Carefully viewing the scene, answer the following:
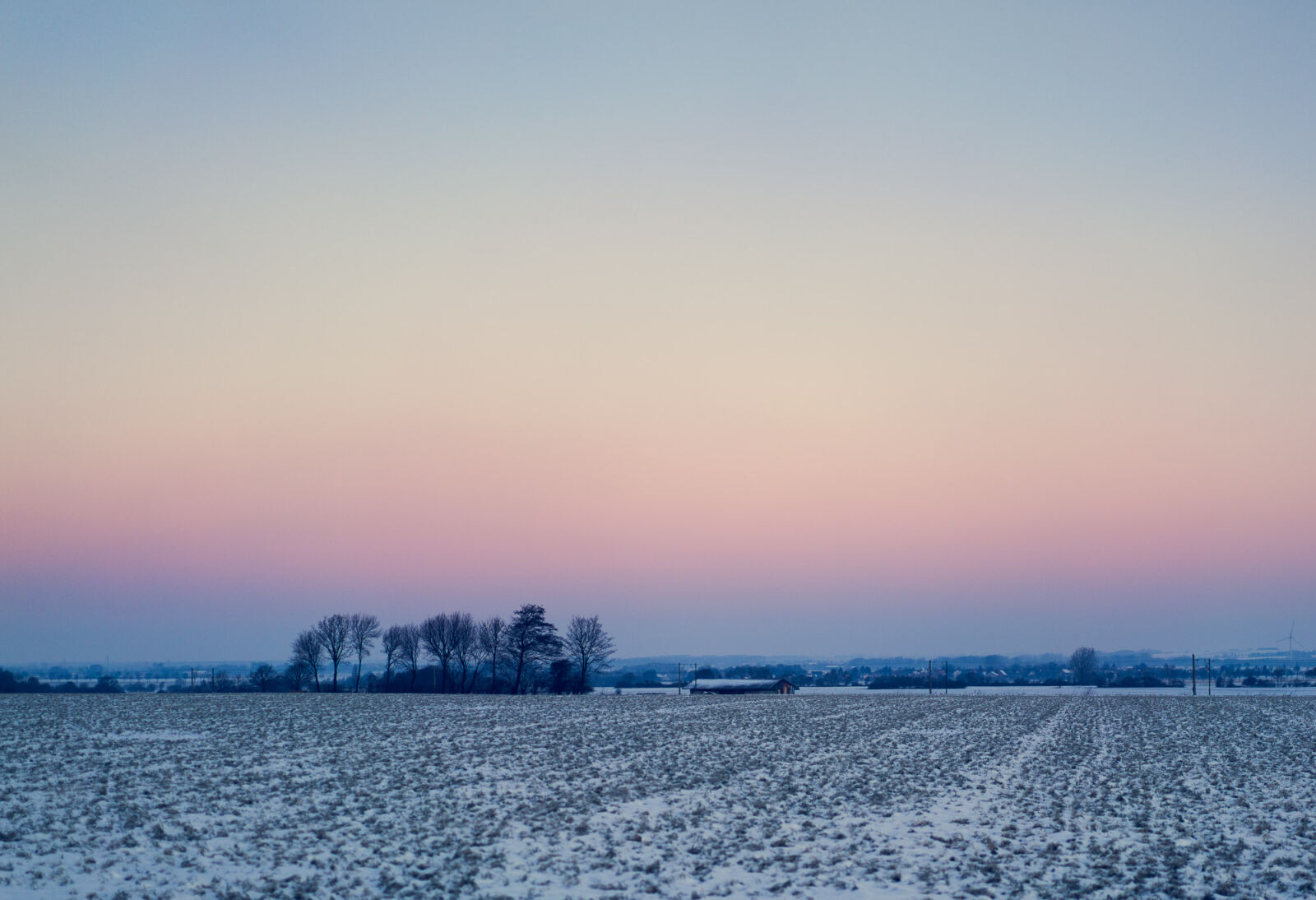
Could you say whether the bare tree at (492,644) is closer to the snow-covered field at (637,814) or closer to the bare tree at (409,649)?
the bare tree at (409,649)

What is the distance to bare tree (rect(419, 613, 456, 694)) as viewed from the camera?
115875 mm

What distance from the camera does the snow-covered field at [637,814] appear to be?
1226 cm

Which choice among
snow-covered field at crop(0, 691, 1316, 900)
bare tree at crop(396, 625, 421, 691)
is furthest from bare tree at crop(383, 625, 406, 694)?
snow-covered field at crop(0, 691, 1316, 900)

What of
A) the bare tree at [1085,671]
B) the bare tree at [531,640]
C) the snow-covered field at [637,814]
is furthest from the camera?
the bare tree at [1085,671]

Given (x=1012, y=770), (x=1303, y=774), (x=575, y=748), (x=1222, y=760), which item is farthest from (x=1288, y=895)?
(x=575, y=748)

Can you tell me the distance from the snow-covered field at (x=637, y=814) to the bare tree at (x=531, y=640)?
70.8 metres

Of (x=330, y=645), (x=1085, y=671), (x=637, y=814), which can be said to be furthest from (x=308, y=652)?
(x=1085, y=671)

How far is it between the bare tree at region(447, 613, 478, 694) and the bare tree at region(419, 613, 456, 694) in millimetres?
339

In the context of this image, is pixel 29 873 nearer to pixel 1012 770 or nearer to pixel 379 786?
pixel 379 786

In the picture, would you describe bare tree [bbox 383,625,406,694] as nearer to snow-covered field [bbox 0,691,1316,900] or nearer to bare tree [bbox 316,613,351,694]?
bare tree [bbox 316,613,351,694]

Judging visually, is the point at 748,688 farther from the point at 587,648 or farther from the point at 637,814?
the point at 637,814

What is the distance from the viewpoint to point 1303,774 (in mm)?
23547

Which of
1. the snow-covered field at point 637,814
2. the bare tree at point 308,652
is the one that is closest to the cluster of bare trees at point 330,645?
the bare tree at point 308,652

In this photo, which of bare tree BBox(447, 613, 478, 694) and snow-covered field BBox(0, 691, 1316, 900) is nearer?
snow-covered field BBox(0, 691, 1316, 900)
